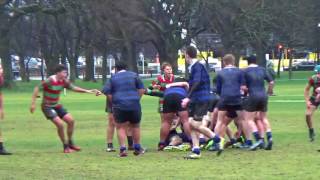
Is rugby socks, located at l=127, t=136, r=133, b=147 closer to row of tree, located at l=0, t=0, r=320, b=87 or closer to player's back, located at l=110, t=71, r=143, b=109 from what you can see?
player's back, located at l=110, t=71, r=143, b=109

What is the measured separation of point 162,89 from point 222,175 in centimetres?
477

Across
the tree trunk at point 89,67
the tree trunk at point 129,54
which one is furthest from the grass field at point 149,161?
the tree trunk at point 89,67

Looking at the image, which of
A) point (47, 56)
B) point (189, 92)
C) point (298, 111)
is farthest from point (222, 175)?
point (47, 56)

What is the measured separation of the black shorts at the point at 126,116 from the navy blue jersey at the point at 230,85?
5.55 ft

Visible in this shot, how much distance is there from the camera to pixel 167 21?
60.7 m

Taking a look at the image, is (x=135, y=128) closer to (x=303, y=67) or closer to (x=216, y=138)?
(x=216, y=138)

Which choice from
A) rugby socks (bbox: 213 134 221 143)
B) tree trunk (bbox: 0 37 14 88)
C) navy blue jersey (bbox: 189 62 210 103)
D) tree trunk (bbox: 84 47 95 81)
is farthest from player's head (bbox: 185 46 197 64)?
tree trunk (bbox: 84 47 95 81)

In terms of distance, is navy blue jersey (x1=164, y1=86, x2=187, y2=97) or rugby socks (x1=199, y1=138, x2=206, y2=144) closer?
navy blue jersey (x1=164, y1=86, x2=187, y2=97)

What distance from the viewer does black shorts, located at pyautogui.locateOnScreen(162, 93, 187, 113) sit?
14.4 m

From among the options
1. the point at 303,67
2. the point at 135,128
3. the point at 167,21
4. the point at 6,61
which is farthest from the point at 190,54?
the point at 303,67

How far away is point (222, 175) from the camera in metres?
11.2

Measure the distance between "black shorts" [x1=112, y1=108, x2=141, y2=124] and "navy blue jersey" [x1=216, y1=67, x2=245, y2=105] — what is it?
66.6 inches

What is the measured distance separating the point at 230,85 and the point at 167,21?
46.4m

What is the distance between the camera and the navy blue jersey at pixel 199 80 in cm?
1384
